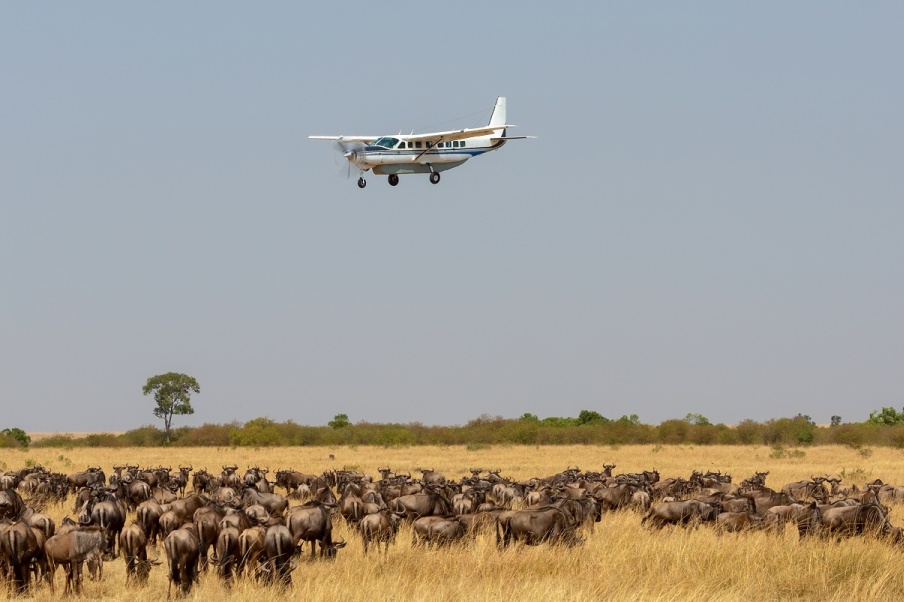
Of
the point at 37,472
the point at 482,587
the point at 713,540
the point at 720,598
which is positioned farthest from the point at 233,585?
the point at 37,472

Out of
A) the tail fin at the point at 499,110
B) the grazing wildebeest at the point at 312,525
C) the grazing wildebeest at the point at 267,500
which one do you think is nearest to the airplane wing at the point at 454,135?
the tail fin at the point at 499,110

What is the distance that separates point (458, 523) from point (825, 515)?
6.89 m

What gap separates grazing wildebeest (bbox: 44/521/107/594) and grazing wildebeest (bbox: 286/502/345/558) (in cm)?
332

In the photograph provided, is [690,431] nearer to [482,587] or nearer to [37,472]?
[37,472]

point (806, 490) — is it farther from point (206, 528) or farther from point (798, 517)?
point (206, 528)

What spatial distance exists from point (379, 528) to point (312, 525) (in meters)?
1.56

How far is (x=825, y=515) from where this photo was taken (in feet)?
68.5

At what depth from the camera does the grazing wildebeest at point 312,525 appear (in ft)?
61.2

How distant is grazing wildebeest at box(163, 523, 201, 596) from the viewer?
52.6 feet

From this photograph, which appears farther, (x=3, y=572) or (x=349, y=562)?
(x=349, y=562)

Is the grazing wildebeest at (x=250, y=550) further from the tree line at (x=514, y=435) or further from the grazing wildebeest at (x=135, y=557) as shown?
the tree line at (x=514, y=435)

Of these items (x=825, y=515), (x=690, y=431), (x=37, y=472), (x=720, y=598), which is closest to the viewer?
(x=720, y=598)

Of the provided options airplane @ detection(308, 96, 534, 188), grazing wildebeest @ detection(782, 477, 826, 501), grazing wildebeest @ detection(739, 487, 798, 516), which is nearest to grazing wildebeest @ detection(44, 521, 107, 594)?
grazing wildebeest @ detection(739, 487, 798, 516)

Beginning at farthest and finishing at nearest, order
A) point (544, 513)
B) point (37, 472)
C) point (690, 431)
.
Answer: point (690, 431) → point (37, 472) → point (544, 513)
